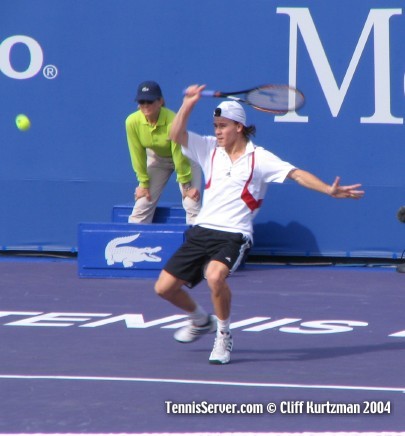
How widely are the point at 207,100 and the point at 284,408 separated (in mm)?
6358

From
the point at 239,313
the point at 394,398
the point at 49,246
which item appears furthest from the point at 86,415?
the point at 49,246

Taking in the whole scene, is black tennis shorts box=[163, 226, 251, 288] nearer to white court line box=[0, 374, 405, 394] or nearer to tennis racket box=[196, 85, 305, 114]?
white court line box=[0, 374, 405, 394]

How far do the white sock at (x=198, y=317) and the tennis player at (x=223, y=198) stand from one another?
11 centimetres

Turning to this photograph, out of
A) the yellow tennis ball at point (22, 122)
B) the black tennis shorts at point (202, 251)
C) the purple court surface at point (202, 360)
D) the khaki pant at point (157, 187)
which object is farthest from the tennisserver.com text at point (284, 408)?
the yellow tennis ball at point (22, 122)

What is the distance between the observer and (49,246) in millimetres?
12508

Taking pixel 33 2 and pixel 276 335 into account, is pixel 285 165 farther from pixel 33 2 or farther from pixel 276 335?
pixel 33 2

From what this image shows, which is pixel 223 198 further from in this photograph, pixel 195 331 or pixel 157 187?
pixel 157 187

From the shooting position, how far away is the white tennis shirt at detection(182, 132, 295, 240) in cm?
750

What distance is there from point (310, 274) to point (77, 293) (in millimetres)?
2706

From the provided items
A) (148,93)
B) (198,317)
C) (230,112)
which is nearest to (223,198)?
(230,112)

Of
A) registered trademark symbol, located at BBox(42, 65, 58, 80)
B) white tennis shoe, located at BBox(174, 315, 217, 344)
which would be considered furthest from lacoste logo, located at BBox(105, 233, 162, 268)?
white tennis shoe, located at BBox(174, 315, 217, 344)

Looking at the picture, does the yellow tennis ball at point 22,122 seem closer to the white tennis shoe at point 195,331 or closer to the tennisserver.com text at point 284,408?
the white tennis shoe at point 195,331

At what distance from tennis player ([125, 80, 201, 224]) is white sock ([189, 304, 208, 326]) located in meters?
3.64

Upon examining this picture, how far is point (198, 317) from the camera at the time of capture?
25.4ft
